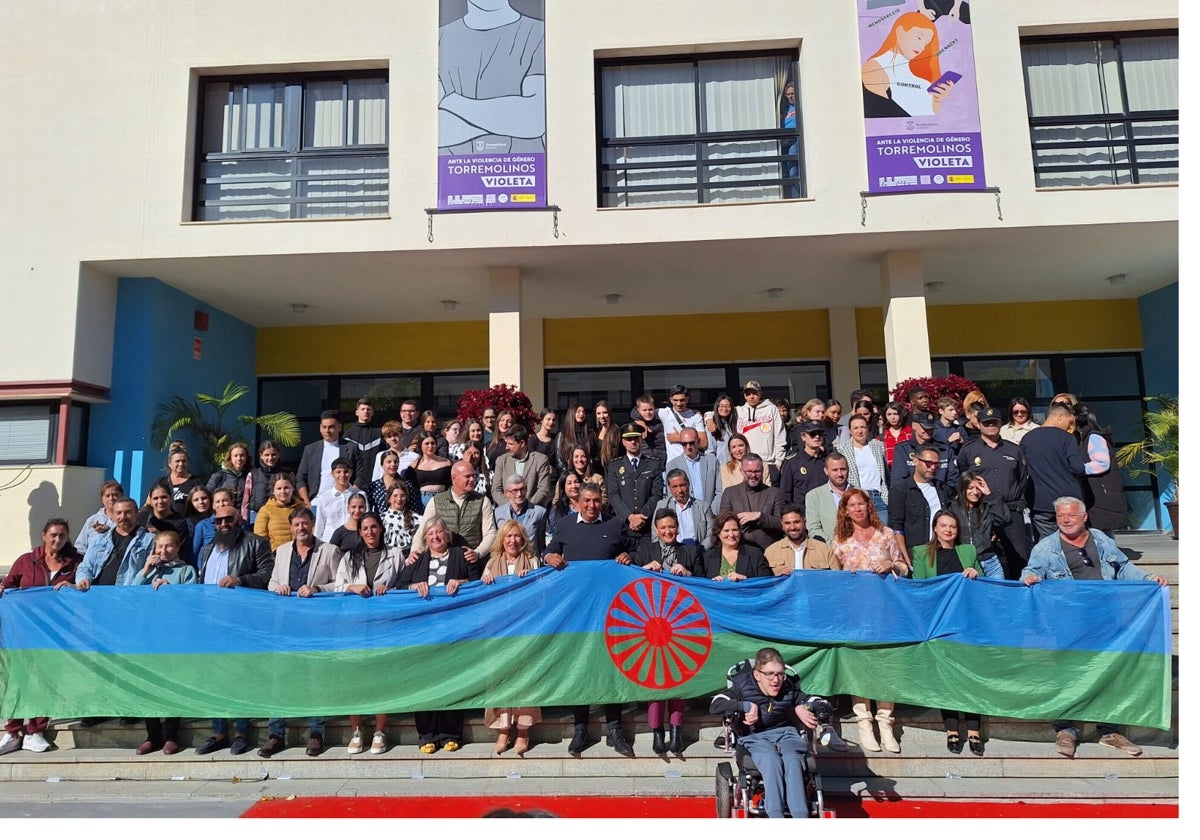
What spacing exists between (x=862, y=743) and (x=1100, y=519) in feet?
10.6

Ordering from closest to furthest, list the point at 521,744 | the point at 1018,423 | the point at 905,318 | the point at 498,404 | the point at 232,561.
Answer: the point at 521,744 → the point at 232,561 → the point at 1018,423 → the point at 498,404 → the point at 905,318

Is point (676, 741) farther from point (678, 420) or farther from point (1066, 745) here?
point (678, 420)

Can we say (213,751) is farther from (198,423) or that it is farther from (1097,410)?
(1097,410)

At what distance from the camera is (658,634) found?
532cm

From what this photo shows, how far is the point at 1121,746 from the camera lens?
16.7 ft

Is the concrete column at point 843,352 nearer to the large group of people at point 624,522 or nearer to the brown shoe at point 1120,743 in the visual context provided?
the large group of people at point 624,522

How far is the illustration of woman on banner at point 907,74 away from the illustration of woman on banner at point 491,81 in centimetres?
423

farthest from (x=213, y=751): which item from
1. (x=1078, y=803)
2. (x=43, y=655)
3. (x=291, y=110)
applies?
(x=291, y=110)

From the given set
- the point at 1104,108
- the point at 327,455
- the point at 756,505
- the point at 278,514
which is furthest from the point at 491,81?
the point at 1104,108

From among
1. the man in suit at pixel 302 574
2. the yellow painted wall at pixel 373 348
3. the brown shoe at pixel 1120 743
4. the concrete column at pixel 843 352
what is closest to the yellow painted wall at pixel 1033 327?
the concrete column at pixel 843 352

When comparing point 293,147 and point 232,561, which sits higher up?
point 293,147

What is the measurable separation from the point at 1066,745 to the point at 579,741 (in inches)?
133

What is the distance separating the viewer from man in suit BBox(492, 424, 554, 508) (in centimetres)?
680

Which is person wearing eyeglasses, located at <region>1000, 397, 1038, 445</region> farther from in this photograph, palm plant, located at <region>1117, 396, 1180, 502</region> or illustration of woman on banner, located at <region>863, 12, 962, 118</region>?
illustration of woman on banner, located at <region>863, 12, 962, 118</region>
